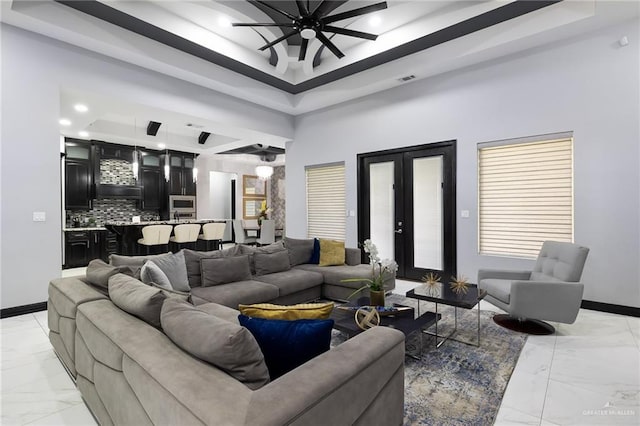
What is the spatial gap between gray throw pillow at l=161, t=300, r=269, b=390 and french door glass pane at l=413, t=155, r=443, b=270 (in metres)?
4.63

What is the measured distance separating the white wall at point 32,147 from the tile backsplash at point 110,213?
4.23 meters

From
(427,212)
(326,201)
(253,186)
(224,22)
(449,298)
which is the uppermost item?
(224,22)

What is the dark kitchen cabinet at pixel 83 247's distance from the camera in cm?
674

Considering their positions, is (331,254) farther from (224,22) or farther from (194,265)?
(224,22)

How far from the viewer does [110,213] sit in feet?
27.3

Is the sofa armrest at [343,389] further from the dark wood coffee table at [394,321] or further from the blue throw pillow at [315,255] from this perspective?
the blue throw pillow at [315,255]

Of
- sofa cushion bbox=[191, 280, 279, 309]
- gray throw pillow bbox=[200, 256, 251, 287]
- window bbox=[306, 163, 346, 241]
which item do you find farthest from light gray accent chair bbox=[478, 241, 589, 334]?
window bbox=[306, 163, 346, 241]

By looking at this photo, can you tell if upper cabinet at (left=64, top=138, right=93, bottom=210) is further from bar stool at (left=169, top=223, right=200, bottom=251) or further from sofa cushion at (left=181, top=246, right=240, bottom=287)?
sofa cushion at (left=181, top=246, right=240, bottom=287)

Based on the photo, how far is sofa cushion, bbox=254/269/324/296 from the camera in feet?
12.3

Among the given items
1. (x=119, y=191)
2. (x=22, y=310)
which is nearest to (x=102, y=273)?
(x=22, y=310)

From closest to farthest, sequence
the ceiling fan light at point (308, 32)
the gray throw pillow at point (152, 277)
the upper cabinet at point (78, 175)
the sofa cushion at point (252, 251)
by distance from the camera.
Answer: the gray throw pillow at point (152, 277) < the ceiling fan light at point (308, 32) < the sofa cushion at point (252, 251) < the upper cabinet at point (78, 175)

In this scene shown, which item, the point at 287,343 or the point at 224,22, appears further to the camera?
the point at 224,22

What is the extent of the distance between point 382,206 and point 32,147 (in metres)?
5.20

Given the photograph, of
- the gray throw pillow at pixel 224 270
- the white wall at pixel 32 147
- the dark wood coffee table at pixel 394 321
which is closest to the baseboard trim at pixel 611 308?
the dark wood coffee table at pixel 394 321
